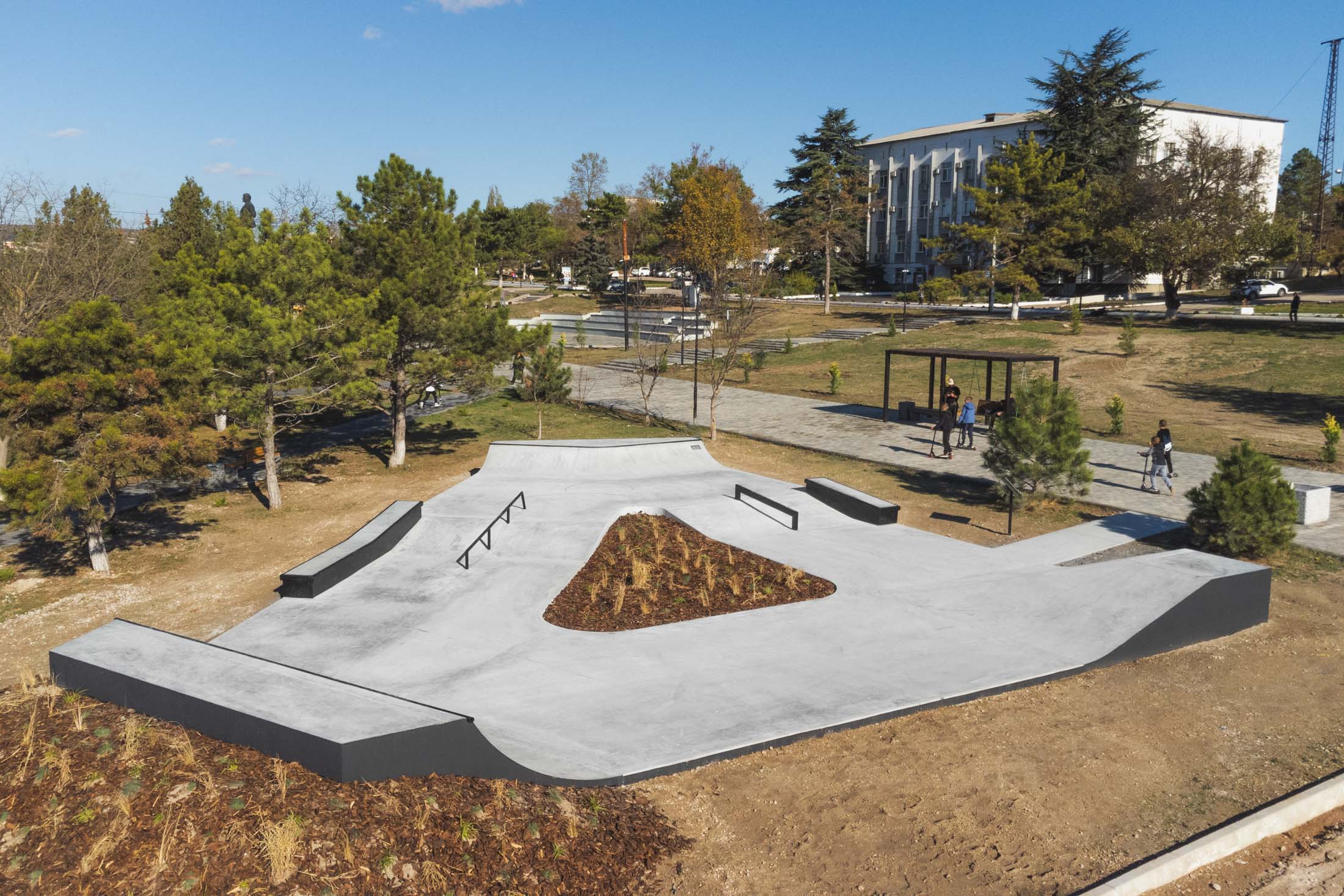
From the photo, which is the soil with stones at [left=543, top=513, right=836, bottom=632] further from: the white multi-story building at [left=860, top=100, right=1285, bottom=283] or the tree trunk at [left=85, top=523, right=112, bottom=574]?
the white multi-story building at [left=860, top=100, right=1285, bottom=283]

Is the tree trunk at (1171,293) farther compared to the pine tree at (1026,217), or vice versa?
the pine tree at (1026,217)

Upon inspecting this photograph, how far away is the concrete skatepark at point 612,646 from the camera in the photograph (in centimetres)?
738

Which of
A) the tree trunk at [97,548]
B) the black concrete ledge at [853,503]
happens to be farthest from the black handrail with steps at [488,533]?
the tree trunk at [97,548]

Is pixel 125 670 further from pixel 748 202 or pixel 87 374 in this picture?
pixel 748 202

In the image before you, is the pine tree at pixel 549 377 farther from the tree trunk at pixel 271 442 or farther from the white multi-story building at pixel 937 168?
the white multi-story building at pixel 937 168

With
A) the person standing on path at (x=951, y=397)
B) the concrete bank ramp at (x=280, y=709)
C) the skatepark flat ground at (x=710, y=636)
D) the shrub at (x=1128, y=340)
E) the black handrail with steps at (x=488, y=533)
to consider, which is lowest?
the skatepark flat ground at (x=710, y=636)

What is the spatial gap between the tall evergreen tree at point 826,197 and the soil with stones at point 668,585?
48.9 meters

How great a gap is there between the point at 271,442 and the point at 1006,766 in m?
15.5

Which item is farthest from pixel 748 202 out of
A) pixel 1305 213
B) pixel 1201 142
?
pixel 1305 213

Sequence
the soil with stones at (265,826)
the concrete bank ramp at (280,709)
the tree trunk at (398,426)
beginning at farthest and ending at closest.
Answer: the tree trunk at (398,426) < the concrete bank ramp at (280,709) < the soil with stones at (265,826)

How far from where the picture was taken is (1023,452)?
16.2 m

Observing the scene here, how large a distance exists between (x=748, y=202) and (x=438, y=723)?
60515mm

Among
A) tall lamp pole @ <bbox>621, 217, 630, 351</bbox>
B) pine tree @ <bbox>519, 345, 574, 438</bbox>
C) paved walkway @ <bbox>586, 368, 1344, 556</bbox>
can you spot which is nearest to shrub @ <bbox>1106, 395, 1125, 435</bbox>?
paved walkway @ <bbox>586, 368, 1344, 556</bbox>

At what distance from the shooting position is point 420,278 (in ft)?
64.8
